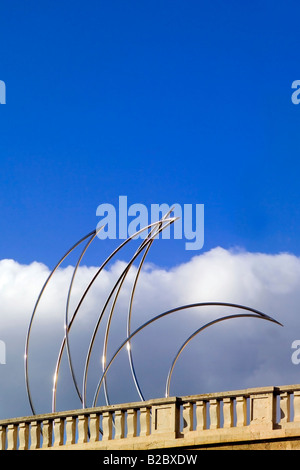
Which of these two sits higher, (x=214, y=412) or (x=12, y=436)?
(x=12, y=436)

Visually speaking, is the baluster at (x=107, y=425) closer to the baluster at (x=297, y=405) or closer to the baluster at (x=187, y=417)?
the baluster at (x=187, y=417)

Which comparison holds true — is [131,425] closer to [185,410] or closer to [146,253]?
[185,410]

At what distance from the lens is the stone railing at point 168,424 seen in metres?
32.9

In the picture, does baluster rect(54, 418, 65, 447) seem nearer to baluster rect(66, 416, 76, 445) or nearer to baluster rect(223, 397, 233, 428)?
baluster rect(66, 416, 76, 445)

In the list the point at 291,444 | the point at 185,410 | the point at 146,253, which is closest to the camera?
the point at 291,444

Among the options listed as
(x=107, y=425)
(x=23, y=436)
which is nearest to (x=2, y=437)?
(x=23, y=436)

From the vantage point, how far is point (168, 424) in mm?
34625

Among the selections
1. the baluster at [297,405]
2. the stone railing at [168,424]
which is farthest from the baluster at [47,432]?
the baluster at [297,405]

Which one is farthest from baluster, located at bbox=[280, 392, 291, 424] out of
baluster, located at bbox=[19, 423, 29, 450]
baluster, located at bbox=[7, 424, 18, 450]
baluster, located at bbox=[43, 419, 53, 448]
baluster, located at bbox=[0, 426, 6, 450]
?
baluster, located at bbox=[0, 426, 6, 450]

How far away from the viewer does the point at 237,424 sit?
109 ft

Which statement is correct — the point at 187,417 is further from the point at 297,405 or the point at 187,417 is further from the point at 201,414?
the point at 297,405

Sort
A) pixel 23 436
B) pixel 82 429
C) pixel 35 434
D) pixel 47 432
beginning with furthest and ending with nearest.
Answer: pixel 23 436
pixel 35 434
pixel 47 432
pixel 82 429

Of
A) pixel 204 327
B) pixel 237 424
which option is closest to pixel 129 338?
pixel 204 327
